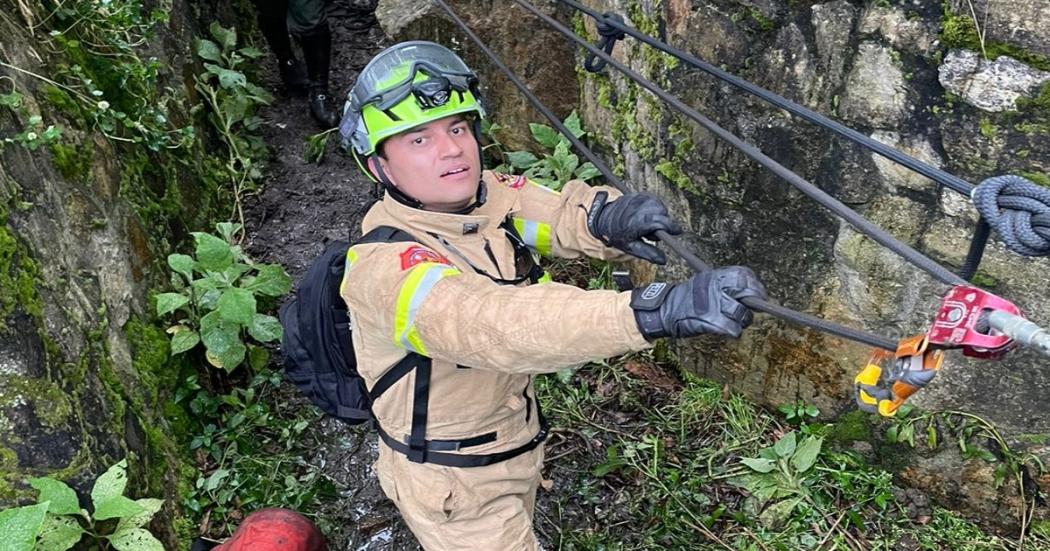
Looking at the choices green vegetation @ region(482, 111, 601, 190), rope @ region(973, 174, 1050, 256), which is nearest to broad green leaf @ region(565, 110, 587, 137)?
green vegetation @ region(482, 111, 601, 190)

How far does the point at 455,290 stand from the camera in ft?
7.12

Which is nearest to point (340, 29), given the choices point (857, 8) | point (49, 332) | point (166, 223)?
point (166, 223)

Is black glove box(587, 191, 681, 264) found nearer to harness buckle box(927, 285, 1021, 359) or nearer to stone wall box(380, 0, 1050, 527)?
stone wall box(380, 0, 1050, 527)

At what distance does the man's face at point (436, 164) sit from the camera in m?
2.68

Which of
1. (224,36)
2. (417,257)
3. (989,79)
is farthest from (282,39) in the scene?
(989,79)

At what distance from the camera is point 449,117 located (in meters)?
2.78

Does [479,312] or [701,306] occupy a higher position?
[701,306]

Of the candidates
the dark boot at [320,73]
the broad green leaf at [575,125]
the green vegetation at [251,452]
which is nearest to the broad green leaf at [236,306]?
the green vegetation at [251,452]

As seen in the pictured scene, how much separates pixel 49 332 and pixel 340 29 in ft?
20.1

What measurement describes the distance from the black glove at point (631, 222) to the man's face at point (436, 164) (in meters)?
0.46

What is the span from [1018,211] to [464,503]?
1.97 meters

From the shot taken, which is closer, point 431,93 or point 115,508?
point 431,93

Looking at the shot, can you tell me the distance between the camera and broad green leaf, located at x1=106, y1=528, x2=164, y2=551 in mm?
2979

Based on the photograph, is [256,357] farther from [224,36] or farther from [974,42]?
[974,42]
